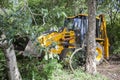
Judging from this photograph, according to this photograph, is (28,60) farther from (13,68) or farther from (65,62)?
(65,62)

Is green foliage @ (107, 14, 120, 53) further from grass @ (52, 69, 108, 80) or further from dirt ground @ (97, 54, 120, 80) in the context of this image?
grass @ (52, 69, 108, 80)

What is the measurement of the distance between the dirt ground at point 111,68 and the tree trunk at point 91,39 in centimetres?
67

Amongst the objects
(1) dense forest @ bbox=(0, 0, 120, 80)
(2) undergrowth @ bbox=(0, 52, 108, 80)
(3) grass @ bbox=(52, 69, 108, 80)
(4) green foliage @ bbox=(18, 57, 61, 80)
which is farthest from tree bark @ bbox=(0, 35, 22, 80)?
(3) grass @ bbox=(52, 69, 108, 80)

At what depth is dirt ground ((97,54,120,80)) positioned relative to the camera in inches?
348

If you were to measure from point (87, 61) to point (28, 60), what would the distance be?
8.68 feet

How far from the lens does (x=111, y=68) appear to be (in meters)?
9.98

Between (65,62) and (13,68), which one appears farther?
(65,62)

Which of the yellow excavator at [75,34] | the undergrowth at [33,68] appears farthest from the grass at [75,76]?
the yellow excavator at [75,34]

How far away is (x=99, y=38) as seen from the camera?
1101 centimetres

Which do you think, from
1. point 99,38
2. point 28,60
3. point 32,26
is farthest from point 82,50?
point 32,26

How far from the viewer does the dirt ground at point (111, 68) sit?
885 centimetres

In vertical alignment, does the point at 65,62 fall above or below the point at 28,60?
below

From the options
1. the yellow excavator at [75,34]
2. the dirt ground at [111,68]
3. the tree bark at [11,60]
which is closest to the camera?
the tree bark at [11,60]

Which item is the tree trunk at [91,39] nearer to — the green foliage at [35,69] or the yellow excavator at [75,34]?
the yellow excavator at [75,34]
